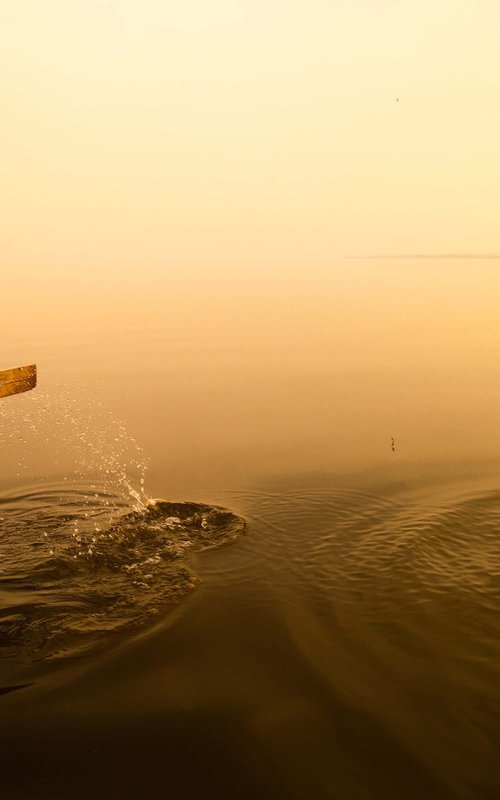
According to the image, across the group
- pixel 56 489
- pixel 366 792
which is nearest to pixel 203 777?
pixel 366 792

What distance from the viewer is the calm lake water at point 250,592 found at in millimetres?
4844

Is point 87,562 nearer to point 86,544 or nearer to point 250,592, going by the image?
point 86,544

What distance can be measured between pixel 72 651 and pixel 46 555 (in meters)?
2.23

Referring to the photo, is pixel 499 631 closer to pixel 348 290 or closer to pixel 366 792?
pixel 366 792

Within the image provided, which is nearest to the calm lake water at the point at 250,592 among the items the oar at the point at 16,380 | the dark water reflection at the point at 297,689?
the dark water reflection at the point at 297,689

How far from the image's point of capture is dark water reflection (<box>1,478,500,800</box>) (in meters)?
4.68

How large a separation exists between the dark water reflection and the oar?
310 cm

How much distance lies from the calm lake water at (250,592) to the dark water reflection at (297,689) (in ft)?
0.07

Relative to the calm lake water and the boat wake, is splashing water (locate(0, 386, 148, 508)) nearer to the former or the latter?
the calm lake water

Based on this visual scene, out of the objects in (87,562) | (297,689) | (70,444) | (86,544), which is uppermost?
(70,444)

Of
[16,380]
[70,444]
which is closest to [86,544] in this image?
[16,380]

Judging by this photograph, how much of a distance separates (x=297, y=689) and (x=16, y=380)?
470 centimetres

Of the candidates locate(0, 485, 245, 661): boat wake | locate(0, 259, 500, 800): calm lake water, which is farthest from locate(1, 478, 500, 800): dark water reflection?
locate(0, 485, 245, 661): boat wake

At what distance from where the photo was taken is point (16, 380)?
775 cm
